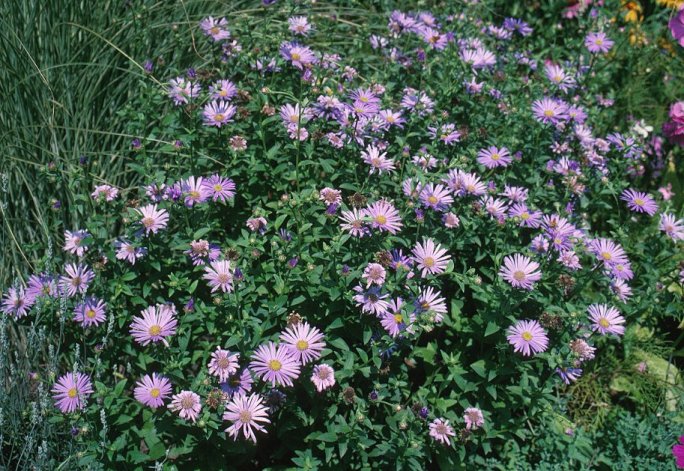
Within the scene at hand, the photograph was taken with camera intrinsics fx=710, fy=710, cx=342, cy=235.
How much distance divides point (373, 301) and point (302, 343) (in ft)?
0.86

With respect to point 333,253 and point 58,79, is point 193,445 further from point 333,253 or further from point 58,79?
point 58,79

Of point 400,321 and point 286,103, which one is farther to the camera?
point 286,103

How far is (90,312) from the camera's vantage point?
2.47 metres

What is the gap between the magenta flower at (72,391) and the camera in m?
2.30

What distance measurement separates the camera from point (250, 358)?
7.55 ft

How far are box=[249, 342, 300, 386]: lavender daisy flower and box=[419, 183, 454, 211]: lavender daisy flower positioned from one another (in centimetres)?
75

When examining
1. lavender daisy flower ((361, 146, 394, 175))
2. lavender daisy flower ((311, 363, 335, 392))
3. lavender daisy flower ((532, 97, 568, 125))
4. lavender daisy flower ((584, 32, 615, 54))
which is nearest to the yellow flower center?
lavender daisy flower ((311, 363, 335, 392))

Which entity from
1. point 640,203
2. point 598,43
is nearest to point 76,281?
point 640,203

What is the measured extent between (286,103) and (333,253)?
2.78ft

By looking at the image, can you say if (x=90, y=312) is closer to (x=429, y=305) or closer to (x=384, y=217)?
(x=384, y=217)

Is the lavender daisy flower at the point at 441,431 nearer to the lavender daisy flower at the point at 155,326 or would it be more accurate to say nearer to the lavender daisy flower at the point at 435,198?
the lavender daisy flower at the point at 435,198

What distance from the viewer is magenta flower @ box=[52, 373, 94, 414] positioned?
7.56 ft

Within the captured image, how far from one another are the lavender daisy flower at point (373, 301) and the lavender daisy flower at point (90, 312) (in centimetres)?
91

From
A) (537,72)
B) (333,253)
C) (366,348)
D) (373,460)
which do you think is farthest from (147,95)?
(537,72)
